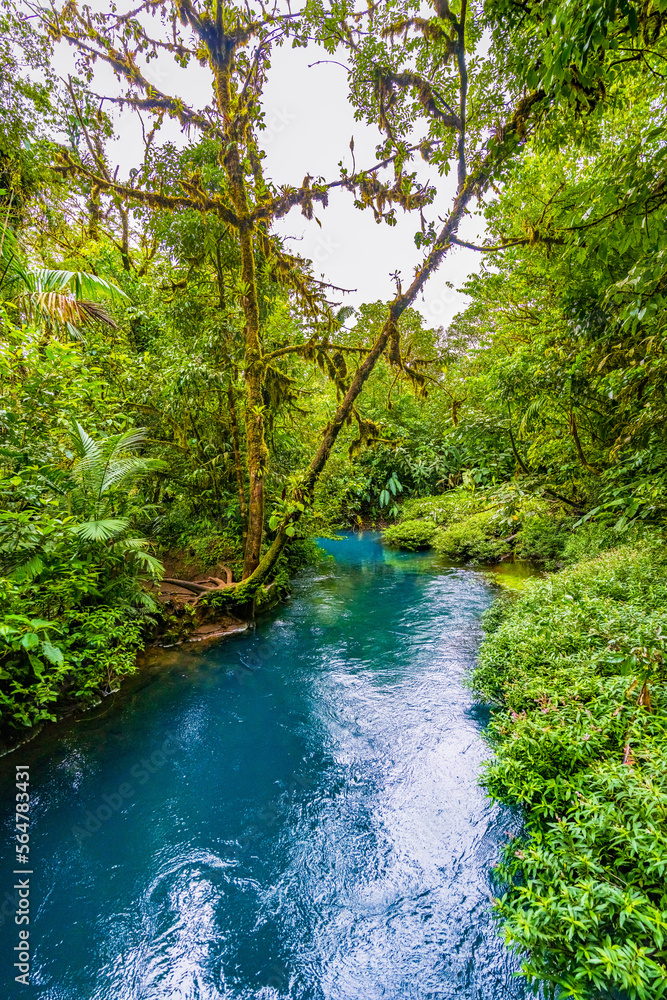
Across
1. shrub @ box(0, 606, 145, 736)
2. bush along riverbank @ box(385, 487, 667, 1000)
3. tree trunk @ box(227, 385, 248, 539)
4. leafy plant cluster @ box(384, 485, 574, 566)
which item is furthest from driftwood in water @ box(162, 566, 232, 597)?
bush along riverbank @ box(385, 487, 667, 1000)

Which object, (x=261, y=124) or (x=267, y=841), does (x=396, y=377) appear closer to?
(x=261, y=124)

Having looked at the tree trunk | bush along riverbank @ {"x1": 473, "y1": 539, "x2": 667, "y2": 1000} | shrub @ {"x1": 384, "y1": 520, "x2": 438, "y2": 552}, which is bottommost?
shrub @ {"x1": 384, "y1": 520, "x2": 438, "y2": 552}

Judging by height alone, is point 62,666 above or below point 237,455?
below

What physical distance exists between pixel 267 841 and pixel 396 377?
23.7 ft

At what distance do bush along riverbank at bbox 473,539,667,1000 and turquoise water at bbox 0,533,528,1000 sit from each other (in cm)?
49

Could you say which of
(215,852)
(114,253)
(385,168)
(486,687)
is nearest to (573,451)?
(486,687)

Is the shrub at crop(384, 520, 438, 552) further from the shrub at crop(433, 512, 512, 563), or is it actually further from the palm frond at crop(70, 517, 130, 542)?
the palm frond at crop(70, 517, 130, 542)

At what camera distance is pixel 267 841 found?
324 cm

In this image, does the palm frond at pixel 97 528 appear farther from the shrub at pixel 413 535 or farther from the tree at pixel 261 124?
the shrub at pixel 413 535

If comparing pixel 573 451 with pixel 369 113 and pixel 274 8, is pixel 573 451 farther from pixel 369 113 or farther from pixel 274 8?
pixel 274 8

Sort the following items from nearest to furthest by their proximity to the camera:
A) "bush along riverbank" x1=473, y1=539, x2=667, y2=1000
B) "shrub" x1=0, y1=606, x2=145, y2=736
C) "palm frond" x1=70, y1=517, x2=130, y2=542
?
"bush along riverbank" x1=473, y1=539, x2=667, y2=1000 < "shrub" x1=0, y1=606, x2=145, y2=736 < "palm frond" x1=70, y1=517, x2=130, y2=542

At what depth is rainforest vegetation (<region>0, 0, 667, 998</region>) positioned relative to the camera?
237 cm

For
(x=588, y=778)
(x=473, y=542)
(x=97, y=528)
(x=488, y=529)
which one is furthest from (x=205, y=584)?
(x=488, y=529)

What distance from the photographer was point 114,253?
31.4ft
